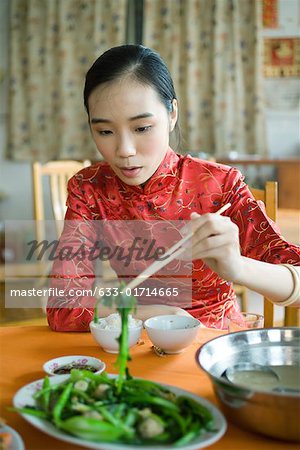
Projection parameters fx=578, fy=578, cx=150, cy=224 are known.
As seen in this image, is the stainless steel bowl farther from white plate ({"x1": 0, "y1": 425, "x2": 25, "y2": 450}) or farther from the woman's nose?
the woman's nose

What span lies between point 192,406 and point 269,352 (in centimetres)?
23

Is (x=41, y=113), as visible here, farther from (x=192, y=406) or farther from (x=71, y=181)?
(x=192, y=406)

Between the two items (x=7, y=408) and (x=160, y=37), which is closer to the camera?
(x=7, y=408)

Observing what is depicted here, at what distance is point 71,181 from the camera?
155 centimetres

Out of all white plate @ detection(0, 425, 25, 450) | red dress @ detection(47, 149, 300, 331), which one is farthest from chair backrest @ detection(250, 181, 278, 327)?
white plate @ detection(0, 425, 25, 450)

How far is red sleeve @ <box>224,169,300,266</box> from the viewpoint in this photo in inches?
50.1

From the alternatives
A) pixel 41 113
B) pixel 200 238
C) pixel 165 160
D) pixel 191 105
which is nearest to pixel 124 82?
pixel 165 160

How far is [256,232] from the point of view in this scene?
4.45ft

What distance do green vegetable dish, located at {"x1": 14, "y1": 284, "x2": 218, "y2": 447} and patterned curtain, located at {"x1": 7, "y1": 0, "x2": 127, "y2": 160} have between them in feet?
12.7

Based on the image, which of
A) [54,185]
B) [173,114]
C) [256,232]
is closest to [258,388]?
[256,232]

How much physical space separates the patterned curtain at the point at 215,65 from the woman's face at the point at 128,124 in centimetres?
299

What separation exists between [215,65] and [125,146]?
3254 mm

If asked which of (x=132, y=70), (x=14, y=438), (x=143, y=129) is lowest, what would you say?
(x=14, y=438)

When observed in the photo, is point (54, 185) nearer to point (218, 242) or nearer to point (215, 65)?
point (215, 65)
